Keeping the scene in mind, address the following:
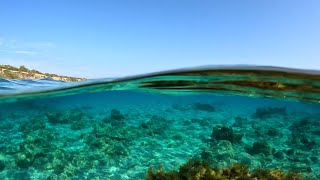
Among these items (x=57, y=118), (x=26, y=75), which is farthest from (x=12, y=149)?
(x=26, y=75)

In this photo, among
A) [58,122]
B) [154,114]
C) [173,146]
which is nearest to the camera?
[173,146]

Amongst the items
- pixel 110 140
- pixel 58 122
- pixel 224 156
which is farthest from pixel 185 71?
pixel 58 122

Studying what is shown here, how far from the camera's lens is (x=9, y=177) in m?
12.4

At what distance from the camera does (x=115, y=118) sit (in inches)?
627

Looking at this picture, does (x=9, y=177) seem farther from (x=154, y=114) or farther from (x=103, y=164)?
(x=154, y=114)

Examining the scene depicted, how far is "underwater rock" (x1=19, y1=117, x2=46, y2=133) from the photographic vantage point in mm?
15539

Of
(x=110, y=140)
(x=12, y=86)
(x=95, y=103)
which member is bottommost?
(x=110, y=140)

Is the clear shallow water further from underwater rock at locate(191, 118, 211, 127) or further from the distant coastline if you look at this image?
the distant coastline

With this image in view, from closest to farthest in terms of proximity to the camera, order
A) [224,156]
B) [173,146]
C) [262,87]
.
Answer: [224,156], [262,87], [173,146]

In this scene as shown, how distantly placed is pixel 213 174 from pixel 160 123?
23.8ft

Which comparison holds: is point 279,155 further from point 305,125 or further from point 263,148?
point 305,125

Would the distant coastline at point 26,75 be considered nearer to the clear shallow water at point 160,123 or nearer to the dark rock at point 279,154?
the clear shallow water at point 160,123

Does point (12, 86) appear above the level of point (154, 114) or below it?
Result: above

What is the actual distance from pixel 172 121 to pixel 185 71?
463cm
